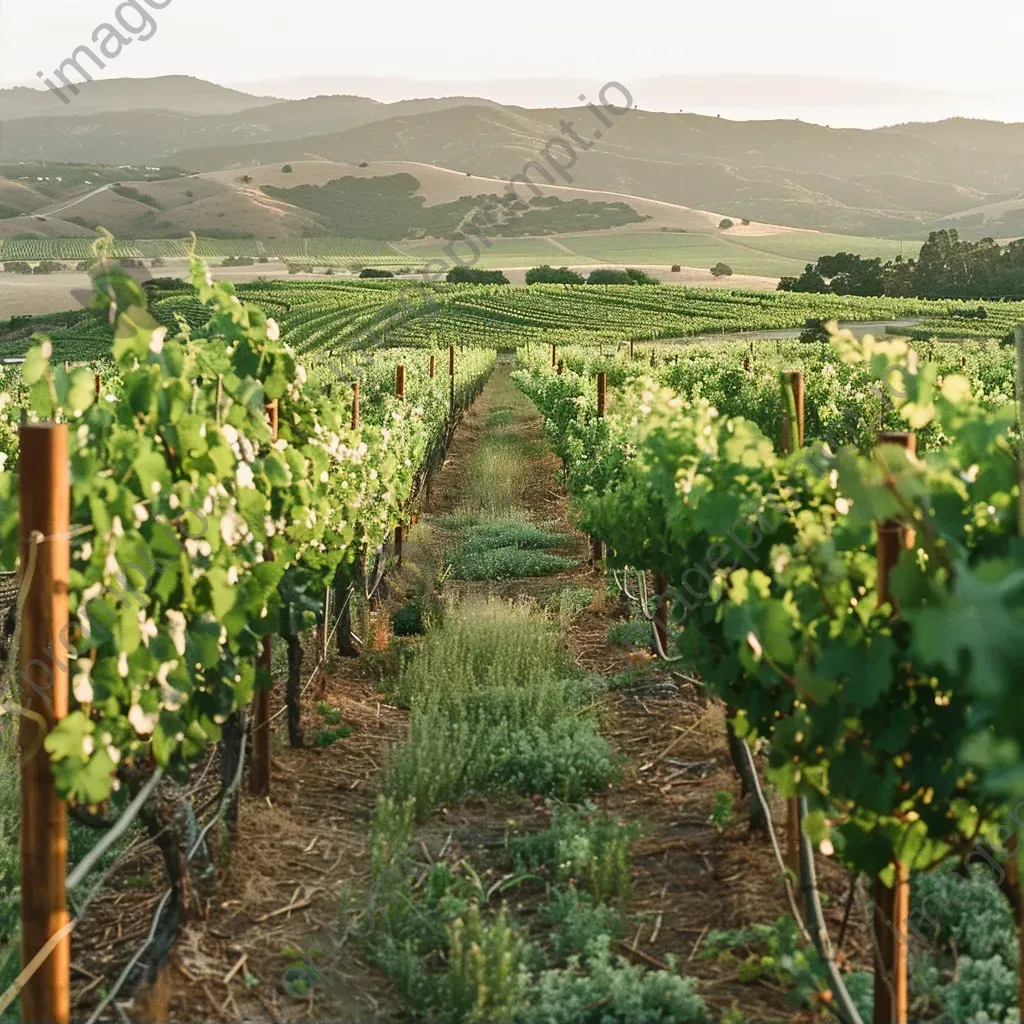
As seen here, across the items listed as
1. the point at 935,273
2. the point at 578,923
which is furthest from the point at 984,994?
the point at 935,273

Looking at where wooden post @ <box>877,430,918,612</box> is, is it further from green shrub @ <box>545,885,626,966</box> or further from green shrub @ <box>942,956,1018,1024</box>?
green shrub @ <box>545,885,626,966</box>

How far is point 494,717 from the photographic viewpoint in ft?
19.4

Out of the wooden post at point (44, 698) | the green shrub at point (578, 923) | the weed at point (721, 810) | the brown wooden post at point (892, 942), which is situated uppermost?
the wooden post at point (44, 698)

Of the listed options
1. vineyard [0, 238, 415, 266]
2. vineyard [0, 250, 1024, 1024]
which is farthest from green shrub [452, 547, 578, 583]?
vineyard [0, 238, 415, 266]

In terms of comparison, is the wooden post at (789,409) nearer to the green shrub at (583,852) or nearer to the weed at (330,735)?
the green shrub at (583,852)

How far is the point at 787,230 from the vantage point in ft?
496

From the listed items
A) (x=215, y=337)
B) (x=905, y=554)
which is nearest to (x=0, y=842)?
(x=215, y=337)

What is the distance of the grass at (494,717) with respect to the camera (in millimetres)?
5129

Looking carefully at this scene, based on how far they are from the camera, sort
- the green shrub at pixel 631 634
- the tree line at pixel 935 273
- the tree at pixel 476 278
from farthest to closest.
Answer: the tree at pixel 476 278 → the tree line at pixel 935 273 → the green shrub at pixel 631 634

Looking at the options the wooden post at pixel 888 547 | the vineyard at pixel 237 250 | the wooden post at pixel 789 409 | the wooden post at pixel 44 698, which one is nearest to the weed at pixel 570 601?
the wooden post at pixel 789 409

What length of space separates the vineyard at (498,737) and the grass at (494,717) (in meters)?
0.02

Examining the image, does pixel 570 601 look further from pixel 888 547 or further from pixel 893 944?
pixel 888 547

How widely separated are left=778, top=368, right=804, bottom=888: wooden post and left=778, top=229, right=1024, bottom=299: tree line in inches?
3030

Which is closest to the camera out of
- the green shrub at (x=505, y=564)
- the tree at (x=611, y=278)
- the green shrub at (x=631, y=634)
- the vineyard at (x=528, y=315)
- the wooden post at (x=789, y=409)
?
the wooden post at (x=789, y=409)
